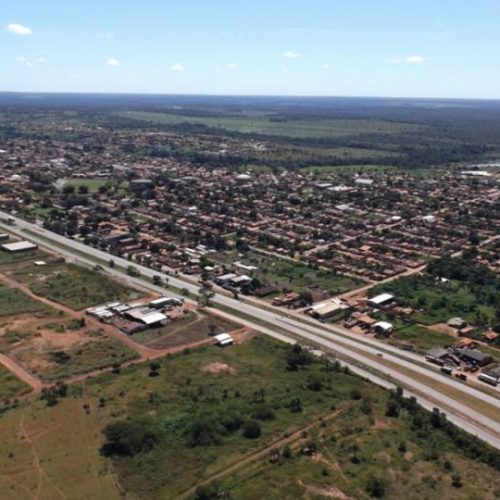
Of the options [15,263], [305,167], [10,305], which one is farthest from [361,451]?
[305,167]

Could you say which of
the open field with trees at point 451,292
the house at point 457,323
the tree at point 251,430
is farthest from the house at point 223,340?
the house at point 457,323

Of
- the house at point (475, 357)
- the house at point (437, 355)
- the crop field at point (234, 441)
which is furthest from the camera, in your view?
the house at point (437, 355)

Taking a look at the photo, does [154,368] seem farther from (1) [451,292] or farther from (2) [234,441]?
(1) [451,292]

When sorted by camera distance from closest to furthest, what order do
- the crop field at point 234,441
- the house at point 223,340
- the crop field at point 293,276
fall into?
the crop field at point 234,441
the house at point 223,340
the crop field at point 293,276

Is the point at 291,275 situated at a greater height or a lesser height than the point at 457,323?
lesser

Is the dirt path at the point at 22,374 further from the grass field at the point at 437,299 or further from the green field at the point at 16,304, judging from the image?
the grass field at the point at 437,299

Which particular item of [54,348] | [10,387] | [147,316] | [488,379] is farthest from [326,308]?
[10,387]

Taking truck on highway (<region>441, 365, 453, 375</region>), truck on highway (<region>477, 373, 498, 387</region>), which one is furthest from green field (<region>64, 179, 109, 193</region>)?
truck on highway (<region>477, 373, 498, 387</region>)
